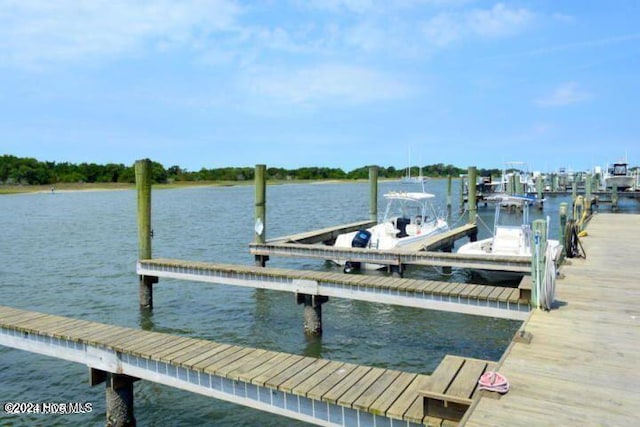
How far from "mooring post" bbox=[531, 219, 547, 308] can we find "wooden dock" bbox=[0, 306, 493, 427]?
A: 2475 mm

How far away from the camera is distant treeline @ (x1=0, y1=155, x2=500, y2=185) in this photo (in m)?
107

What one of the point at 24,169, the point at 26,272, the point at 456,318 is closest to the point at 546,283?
the point at 456,318

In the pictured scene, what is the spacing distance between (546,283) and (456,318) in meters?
4.74

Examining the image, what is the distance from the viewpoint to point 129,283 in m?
16.3

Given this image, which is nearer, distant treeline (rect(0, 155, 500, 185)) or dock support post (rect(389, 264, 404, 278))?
dock support post (rect(389, 264, 404, 278))

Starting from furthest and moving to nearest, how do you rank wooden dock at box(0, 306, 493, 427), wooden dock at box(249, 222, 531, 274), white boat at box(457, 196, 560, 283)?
white boat at box(457, 196, 560, 283) → wooden dock at box(249, 222, 531, 274) → wooden dock at box(0, 306, 493, 427)

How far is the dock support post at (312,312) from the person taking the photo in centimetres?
1052

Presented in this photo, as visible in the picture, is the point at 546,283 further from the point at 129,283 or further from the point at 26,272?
the point at 26,272

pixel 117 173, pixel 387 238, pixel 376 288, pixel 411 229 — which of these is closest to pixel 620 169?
pixel 411 229

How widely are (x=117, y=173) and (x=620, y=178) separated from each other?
357 ft

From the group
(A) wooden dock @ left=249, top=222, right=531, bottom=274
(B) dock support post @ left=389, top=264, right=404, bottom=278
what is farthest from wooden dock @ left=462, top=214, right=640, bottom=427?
(B) dock support post @ left=389, top=264, right=404, bottom=278

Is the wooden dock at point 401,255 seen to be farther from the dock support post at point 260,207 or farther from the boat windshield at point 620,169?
the boat windshield at point 620,169

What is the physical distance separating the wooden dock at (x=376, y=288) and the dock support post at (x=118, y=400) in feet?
14.2

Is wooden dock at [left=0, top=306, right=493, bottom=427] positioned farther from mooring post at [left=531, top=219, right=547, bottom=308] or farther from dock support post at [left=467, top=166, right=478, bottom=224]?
dock support post at [left=467, top=166, right=478, bottom=224]
